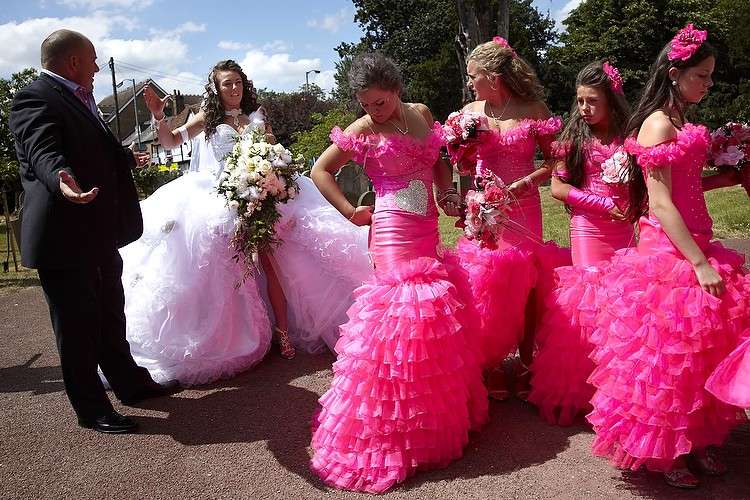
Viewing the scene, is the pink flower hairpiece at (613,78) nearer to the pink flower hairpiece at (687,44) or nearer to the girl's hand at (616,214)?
the girl's hand at (616,214)

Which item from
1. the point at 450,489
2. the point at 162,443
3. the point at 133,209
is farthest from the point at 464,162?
the point at 162,443

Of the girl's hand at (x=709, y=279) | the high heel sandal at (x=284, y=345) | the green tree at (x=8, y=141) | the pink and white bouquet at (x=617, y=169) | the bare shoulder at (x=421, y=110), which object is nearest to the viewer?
the girl's hand at (x=709, y=279)

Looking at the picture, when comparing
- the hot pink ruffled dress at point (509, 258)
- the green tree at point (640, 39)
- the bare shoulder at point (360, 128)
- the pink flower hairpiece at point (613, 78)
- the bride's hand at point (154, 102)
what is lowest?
the hot pink ruffled dress at point (509, 258)

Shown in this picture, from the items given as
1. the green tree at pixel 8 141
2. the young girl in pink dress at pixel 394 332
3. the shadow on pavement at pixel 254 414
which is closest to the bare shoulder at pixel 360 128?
the young girl in pink dress at pixel 394 332

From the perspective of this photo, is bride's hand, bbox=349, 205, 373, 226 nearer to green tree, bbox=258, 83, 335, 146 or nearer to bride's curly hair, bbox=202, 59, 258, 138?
bride's curly hair, bbox=202, 59, 258, 138

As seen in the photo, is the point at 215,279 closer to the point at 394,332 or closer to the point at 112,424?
the point at 112,424

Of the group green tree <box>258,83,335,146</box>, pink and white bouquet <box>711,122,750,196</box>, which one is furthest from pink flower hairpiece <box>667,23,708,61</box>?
green tree <box>258,83,335,146</box>

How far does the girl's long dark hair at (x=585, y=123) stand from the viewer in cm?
398

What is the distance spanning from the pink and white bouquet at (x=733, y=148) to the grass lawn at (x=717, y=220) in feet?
21.8

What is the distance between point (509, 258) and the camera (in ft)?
13.4

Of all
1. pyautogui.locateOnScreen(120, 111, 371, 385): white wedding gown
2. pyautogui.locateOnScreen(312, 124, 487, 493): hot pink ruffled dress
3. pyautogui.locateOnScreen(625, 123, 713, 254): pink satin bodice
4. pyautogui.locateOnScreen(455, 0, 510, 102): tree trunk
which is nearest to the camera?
pyautogui.locateOnScreen(625, 123, 713, 254): pink satin bodice

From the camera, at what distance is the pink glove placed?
3.88 m

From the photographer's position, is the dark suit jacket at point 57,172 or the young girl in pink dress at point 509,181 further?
the young girl in pink dress at point 509,181

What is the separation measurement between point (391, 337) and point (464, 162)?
139cm
